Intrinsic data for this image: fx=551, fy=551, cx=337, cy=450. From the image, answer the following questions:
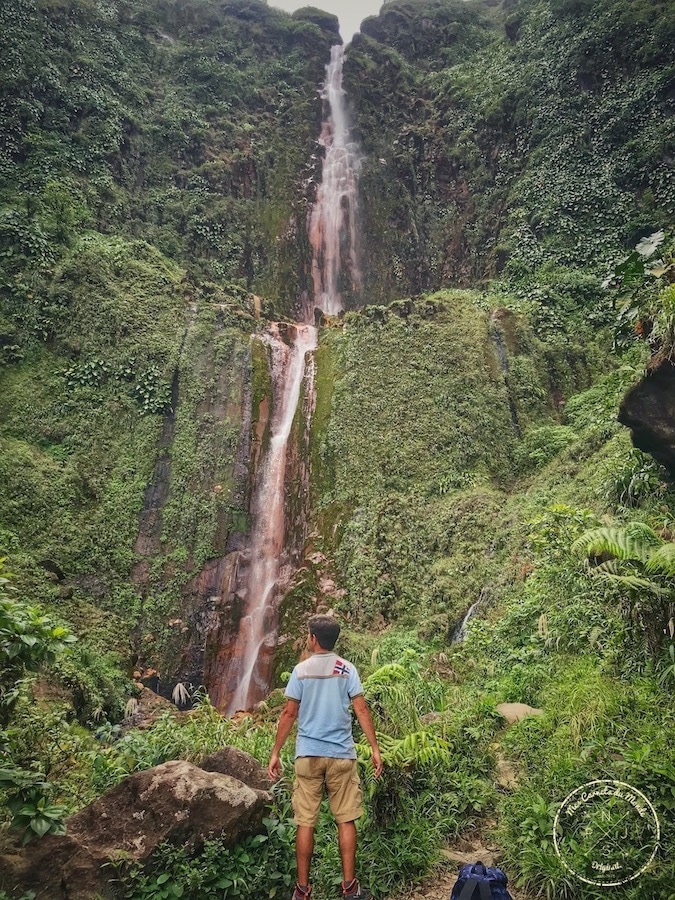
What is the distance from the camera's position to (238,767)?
4.36 m

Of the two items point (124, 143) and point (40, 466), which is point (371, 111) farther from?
point (40, 466)

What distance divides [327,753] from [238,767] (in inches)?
57.1

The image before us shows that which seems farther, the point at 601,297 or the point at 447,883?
the point at 601,297

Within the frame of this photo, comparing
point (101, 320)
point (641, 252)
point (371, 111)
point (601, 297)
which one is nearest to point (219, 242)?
point (101, 320)

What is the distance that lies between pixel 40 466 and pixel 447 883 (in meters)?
11.0

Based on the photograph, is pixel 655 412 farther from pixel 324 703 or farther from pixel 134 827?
pixel 134 827

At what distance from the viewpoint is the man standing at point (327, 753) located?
10.6 ft

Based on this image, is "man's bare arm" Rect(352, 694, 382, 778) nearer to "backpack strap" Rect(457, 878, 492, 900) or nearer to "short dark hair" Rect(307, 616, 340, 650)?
"short dark hair" Rect(307, 616, 340, 650)

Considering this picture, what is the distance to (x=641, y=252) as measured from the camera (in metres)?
8.11

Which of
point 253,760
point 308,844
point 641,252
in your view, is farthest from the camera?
point 641,252

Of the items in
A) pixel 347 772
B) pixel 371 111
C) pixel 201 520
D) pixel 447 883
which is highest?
pixel 371 111

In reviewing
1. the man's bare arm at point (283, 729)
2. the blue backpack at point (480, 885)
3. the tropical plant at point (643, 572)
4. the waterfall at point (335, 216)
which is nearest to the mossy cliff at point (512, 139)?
the waterfall at point (335, 216)

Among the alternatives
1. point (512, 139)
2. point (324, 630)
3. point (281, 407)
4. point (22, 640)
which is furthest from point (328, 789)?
point (512, 139)
